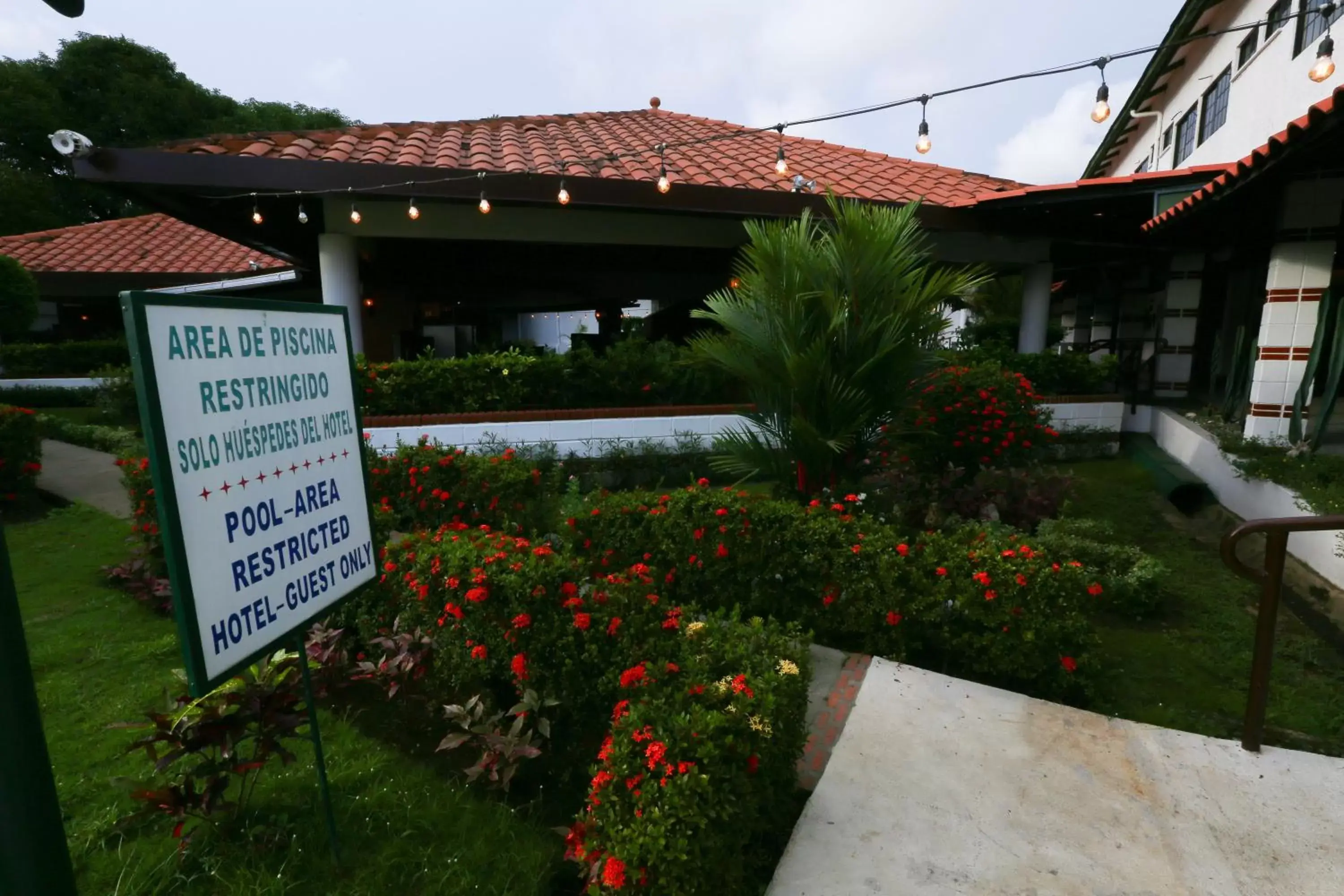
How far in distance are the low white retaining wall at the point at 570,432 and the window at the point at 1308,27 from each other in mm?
8418

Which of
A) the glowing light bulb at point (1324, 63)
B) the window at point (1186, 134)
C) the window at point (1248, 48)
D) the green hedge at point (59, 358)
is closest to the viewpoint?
the glowing light bulb at point (1324, 63)

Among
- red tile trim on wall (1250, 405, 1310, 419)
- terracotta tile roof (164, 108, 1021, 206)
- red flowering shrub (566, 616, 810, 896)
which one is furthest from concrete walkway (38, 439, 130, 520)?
red tile trim on wall (1250, 405, 1310, 419)

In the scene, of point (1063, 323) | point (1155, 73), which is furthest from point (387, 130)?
point (1063, 323)

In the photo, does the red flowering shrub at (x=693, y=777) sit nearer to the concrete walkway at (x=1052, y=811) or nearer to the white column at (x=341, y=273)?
the concrete walkway at (x=1052, y=811)

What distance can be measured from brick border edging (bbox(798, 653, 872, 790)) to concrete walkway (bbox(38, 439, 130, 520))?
20.8 ft

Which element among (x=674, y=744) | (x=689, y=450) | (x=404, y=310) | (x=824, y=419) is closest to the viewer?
(x=674, y=744)

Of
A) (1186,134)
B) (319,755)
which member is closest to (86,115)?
(319,755)

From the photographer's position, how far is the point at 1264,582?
2.70 m

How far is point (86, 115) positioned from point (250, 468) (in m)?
33.9

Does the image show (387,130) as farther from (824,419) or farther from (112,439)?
(824,419)

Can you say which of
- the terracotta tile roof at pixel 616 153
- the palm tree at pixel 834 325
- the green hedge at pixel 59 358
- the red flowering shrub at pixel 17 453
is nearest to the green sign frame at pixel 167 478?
the palm tree at pixel 834 325

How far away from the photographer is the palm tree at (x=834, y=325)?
4004 mm

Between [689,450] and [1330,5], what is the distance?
18.6 feet

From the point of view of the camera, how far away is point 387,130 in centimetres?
789
